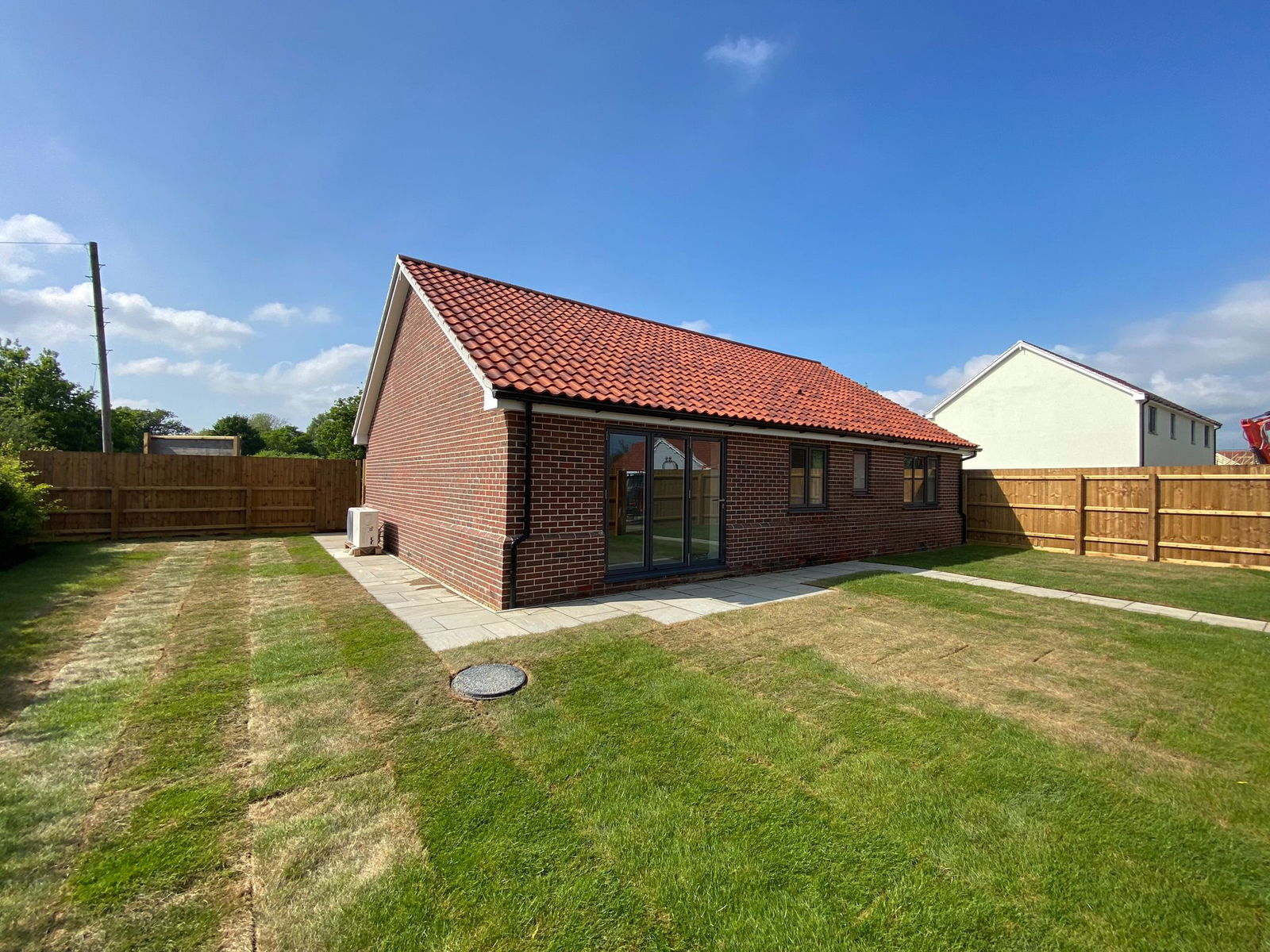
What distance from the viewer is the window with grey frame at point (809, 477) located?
32.7 feet

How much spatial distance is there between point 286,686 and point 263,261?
37.8 ft

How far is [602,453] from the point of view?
23.8ft

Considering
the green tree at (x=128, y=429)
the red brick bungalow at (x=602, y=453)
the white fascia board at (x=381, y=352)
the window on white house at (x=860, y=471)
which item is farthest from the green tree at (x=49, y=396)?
the window on white house at (x=860, y=471)

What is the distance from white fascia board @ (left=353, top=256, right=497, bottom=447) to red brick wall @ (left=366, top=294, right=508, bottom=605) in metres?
0.26

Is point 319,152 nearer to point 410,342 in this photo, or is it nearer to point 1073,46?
point 410,342

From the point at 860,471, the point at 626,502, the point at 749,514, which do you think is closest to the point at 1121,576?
the point at 860,471

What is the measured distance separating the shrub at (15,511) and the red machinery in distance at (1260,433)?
29.0 m

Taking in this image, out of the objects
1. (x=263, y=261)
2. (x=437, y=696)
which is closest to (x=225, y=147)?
(x=263, y=261)

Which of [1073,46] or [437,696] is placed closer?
[437,696]

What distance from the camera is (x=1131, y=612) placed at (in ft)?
21.7

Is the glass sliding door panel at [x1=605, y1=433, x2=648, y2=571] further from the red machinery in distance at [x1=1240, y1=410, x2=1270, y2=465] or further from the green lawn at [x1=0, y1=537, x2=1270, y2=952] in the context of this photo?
the red machinery in distance at [x1=1240, y1=410, x2=1270, y2=465]

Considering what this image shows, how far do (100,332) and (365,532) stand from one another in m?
12.3

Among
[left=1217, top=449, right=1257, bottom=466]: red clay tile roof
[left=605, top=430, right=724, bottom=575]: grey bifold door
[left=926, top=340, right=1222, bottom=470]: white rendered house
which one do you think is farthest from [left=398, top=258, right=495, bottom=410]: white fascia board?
[left=1217, top=449, right=1257, bottom=466]: red clay tile roof

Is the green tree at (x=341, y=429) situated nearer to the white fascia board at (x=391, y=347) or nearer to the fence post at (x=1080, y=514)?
the white fascia board at (x=391, y=347)
